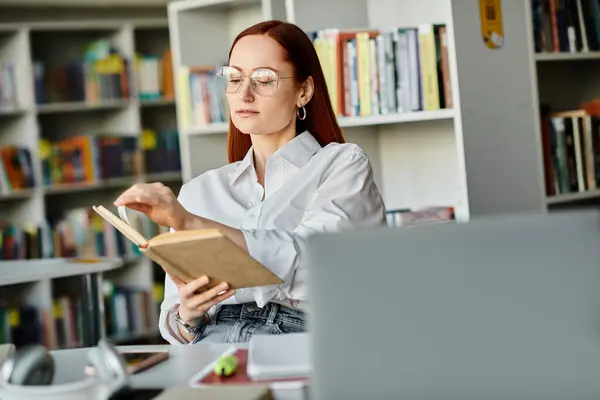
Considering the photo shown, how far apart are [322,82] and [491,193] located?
1187mm

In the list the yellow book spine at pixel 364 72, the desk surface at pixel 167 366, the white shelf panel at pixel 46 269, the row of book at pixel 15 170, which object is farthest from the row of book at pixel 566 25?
the row of book at pixel 15 170

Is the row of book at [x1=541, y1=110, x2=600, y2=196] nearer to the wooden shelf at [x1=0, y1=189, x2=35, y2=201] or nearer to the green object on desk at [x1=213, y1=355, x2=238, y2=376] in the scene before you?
the green object on desk at [x1=213, y1=355, x2=238, y2=376]

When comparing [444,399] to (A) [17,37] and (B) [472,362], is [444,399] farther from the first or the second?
(A) [17,37]

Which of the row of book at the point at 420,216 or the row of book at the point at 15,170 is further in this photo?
the row of book at the point at 15,170

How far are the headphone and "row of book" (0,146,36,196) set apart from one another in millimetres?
3775

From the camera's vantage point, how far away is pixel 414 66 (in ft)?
11.0

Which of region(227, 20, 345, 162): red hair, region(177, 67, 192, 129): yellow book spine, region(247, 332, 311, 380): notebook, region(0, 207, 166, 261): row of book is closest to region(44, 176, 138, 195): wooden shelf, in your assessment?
region(0, 207, 166, 261): row of book

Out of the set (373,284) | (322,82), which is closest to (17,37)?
(322,82)

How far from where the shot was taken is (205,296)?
193 cm

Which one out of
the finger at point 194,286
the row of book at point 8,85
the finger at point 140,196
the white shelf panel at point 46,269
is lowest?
the white shelf panel at point 46,269

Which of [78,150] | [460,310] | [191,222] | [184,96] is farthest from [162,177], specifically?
[460,310]

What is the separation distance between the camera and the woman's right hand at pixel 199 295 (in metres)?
1.88

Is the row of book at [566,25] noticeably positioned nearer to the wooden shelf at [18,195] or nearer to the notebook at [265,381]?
the notebook at [265,381]

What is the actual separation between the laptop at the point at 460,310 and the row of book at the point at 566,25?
8.69 feet
